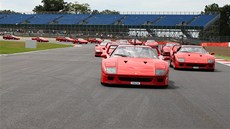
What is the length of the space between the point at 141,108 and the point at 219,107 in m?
1.47

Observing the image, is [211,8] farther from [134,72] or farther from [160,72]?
[134,72]

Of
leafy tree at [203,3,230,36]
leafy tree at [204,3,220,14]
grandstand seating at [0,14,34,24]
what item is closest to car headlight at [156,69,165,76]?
grandstand seating at [0,14,34,24]

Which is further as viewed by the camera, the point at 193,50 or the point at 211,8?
the point at 211,8

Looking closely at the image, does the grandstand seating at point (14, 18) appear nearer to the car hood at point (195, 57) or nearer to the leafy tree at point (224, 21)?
the leafy tree at point (224, 21)

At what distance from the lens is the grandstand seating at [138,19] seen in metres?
84.4

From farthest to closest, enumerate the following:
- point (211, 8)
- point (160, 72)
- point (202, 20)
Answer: point (211, 8) → point (202, 20) → point (160, 72)

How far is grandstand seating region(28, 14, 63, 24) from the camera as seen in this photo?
93.3 m

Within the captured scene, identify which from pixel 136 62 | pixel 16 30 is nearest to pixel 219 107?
pixel 136 62

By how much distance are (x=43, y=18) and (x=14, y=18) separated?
7.24 m

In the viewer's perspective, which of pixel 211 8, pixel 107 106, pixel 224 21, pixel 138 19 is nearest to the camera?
pixel 107 106

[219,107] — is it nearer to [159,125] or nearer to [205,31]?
[159,125]

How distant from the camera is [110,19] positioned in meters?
89.2

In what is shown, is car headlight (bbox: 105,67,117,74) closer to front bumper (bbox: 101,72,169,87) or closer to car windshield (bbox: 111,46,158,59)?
front bumper (bbox: 101,72,169,87)

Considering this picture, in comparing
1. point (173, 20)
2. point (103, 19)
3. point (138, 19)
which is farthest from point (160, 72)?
point (103, 19)
